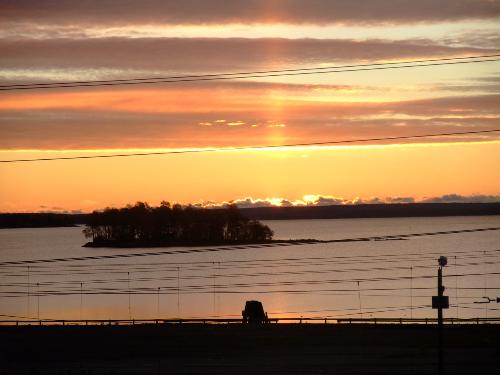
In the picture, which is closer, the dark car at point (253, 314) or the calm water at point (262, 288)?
the dark car at point (253, 314)

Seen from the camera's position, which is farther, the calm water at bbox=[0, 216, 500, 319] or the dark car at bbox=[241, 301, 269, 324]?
the calm water at bbox=[0, 216, 500, 319]

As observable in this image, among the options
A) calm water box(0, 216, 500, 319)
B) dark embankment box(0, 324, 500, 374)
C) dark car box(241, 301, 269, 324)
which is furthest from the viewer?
calm water box(0, 216, 500, 319)

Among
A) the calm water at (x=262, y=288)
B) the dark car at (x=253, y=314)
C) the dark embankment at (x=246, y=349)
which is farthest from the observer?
the calm water at (x=262, y=288)

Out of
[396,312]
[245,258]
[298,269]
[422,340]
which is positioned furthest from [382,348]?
[245,258]

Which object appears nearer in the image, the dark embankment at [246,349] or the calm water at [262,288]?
the dark embankment at [246,349]

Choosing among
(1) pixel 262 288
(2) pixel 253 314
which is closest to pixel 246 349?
(2) pixel 253 314

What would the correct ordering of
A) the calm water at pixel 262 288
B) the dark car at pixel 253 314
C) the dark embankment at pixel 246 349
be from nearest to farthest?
the dark embankment at pixel 246 349
the dark car at pixel 253 314
the calm water at pixel 262 288

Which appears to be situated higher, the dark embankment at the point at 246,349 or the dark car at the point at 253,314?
the dark car at the point at 253,314

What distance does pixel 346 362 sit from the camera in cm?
3578

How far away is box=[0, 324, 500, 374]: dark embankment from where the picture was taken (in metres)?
34.5

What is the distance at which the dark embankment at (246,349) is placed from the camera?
34500mm

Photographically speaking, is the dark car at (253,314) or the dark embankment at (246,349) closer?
the dark embankment at (246,349)

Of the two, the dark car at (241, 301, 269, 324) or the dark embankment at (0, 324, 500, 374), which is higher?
the dark car at (241, 301, 269, 324)

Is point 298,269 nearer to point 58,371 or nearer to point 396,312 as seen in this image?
point 396,312
